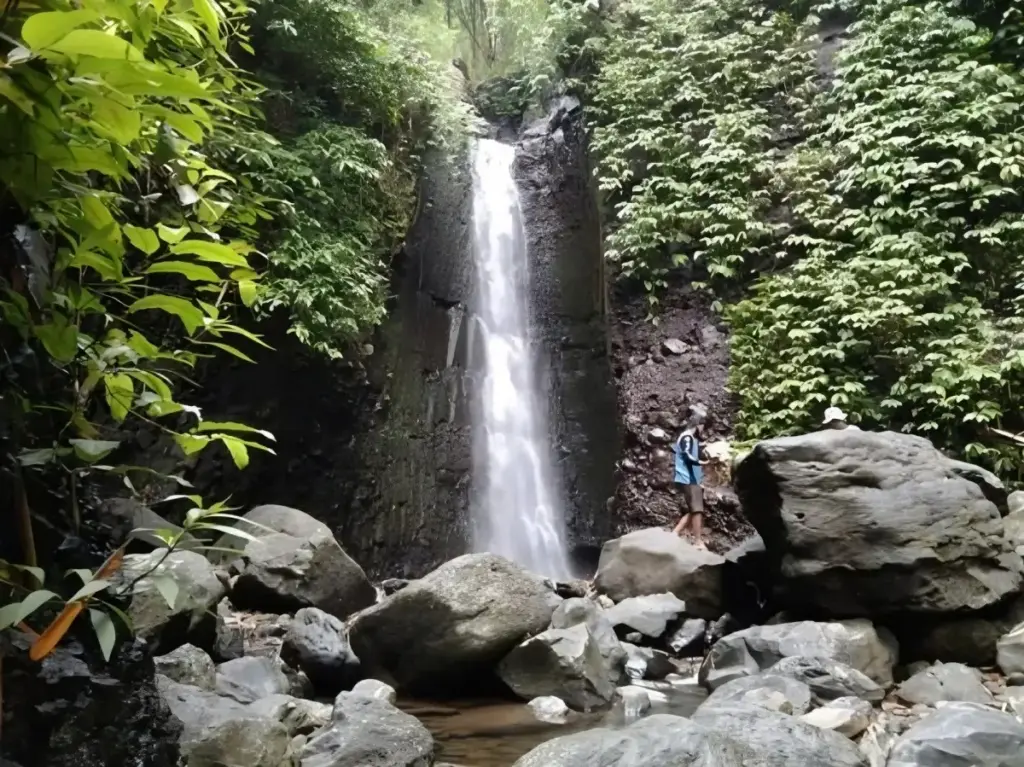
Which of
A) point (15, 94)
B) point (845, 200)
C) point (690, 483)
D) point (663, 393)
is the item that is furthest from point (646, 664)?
point (845, 200)

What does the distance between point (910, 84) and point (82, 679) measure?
35.1 feet

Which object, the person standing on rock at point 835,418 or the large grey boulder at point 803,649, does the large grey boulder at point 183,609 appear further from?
the person standing on rock at point 835,418

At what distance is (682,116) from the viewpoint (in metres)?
10.9

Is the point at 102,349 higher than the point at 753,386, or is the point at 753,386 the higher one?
the point at 102,349

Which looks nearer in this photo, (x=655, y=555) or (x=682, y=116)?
(x=655, y=555)

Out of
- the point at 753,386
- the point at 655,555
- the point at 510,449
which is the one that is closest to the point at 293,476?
the point at 510,449

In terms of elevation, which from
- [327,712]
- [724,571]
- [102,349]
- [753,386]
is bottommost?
[724,571]

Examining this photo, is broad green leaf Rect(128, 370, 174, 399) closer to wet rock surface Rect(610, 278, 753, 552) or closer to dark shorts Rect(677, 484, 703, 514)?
dark shorts Rect(677, 484, 703, 514)

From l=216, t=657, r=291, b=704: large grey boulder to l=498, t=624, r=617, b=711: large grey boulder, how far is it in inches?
56.1

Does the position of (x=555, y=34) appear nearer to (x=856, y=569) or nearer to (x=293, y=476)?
(x=293, y=476)

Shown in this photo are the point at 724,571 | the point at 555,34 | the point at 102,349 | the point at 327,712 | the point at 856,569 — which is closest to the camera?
the point at 102,349

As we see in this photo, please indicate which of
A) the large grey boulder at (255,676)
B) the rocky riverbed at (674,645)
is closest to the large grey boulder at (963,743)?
the rocky riverbed at (674,645)

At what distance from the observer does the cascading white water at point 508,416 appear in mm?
9852

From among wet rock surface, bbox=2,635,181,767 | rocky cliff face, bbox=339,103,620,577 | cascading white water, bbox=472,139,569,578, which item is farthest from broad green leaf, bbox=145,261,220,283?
cascading white water, bbox=472,139,569,578
